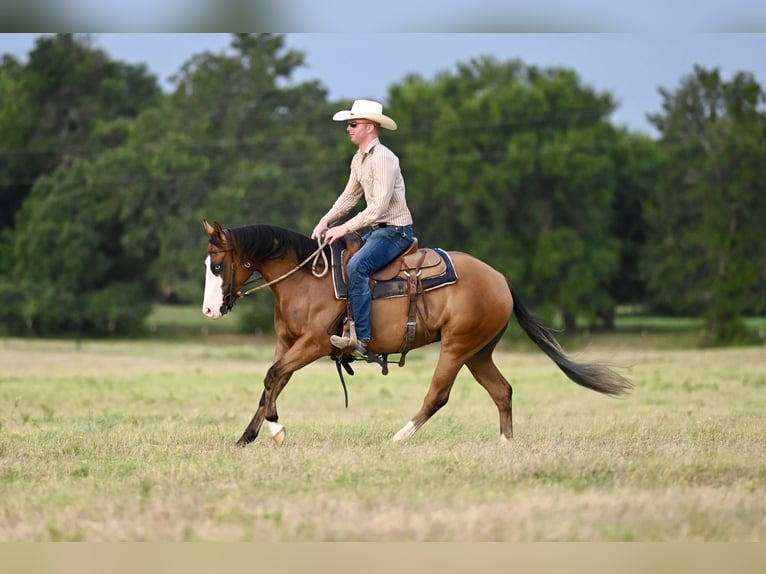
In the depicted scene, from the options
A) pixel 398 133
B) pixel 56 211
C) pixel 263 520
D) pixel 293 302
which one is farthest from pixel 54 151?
pixel 263 520

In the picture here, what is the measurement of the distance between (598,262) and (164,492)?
4670cm

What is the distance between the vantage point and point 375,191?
1052 centimetres

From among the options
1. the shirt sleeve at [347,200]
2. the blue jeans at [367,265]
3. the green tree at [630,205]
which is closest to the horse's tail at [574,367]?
the blue jeans at [367,265]

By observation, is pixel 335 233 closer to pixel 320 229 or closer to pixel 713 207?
pixel 320 229

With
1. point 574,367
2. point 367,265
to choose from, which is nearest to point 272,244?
point 367,265

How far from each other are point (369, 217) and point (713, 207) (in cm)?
4409

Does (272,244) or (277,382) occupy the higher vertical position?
(272,244)

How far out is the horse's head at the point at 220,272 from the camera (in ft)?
34.0

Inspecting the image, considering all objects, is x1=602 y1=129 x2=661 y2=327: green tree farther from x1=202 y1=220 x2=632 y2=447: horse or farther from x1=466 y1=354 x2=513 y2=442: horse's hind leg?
x1=202 y1=220 x2=632 y2=447: horse

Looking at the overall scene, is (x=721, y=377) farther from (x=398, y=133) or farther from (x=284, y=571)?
(x=398, y=133)

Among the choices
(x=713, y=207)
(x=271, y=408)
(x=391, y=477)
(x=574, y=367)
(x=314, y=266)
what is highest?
(x=713, y=207)

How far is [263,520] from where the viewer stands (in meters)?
6.88

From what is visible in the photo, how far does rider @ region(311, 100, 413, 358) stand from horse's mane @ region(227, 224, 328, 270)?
0.19 m

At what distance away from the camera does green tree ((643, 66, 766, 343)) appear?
5044cm
